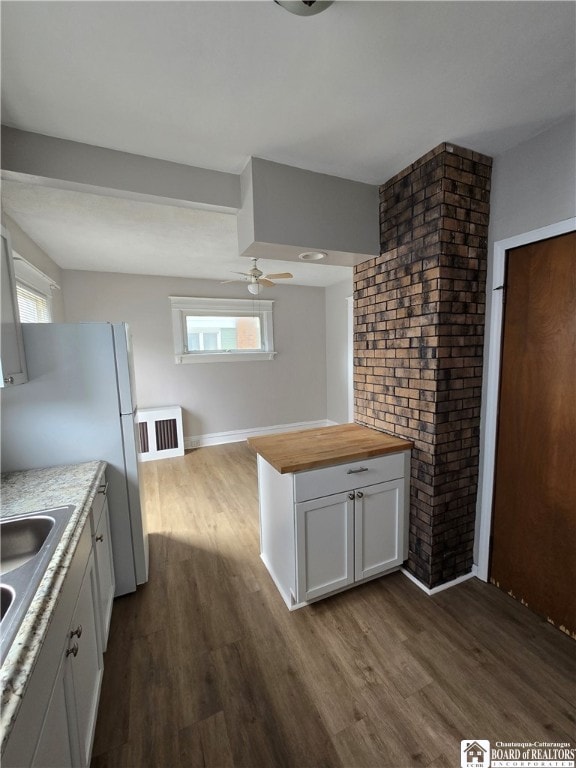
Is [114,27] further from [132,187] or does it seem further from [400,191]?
[400,191]

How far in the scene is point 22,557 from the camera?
50.8 inches

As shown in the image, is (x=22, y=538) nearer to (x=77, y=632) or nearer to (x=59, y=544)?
(x=59, y=544)

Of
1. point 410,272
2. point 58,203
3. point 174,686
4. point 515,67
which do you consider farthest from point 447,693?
point 58,203

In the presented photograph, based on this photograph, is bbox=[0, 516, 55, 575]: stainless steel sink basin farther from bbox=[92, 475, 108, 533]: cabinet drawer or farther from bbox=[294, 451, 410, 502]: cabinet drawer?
bbox=[294, 451, 410, 502]: cabinet drawer

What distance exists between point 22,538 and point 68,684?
2.00 feet

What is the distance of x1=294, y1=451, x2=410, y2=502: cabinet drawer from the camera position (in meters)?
1.71

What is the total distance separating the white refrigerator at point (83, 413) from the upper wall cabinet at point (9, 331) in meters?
0.13

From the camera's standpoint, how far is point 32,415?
67.4 inches

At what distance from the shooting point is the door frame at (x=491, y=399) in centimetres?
180

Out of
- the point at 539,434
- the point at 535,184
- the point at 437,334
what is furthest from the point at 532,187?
the point at 539,434

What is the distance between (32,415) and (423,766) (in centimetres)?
230

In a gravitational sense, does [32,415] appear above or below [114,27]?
below

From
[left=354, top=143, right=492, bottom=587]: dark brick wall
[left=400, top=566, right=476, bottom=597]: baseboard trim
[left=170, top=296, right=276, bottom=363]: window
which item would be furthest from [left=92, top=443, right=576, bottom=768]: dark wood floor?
[left=170, top=296, right=276, bottom=363]: window

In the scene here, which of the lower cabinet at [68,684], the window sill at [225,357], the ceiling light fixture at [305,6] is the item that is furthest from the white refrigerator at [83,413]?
the window sill at [225,357]
